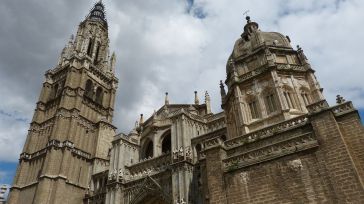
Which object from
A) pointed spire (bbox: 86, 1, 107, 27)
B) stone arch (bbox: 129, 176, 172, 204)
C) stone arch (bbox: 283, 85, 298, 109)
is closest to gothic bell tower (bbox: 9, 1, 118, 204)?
pointed spire (bbox: 86, 1, 107, 27)

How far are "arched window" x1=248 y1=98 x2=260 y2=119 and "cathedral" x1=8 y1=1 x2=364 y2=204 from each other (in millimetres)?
64

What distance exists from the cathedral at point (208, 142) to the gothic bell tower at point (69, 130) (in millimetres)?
123

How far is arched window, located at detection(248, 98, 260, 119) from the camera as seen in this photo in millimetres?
18031

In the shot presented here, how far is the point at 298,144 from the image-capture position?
41.0ft

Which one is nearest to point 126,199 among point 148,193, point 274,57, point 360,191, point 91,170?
point 148,193

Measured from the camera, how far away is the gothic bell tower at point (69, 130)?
2991cm

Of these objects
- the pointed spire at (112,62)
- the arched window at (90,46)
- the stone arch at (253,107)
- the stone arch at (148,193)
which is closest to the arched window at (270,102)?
the stone arch at (253,107)

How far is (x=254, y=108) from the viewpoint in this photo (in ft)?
60.2

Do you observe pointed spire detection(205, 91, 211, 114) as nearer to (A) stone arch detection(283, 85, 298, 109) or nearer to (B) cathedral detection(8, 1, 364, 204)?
(B) cathedral detection(8, 1, 364, 204)

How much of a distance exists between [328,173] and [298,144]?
178 centimetres

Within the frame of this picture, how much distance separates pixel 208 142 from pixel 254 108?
442cm

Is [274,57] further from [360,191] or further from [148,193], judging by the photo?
[148,193]

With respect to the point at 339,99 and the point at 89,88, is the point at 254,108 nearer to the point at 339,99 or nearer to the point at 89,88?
the point at 339,99

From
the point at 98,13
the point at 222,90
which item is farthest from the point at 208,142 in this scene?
the point at 98,13
